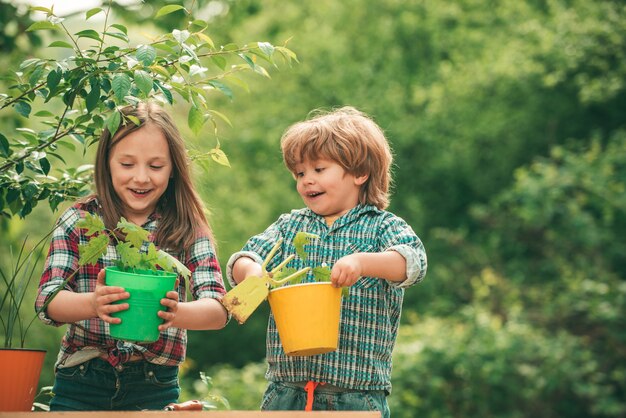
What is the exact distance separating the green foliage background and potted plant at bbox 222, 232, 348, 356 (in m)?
3.78

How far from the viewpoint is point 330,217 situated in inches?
104

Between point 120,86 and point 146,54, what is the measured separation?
0.11 m

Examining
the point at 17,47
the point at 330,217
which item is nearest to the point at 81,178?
the point at 330,217

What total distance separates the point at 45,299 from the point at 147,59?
0.71m

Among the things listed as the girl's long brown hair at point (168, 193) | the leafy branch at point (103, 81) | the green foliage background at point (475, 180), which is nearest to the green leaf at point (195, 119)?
the leafy branch at point (103, 81)

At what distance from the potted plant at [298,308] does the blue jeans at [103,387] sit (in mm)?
474

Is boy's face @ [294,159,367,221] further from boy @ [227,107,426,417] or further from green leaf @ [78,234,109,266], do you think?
green leaf @ [78,234,109,266]

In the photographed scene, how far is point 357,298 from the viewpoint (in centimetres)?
251

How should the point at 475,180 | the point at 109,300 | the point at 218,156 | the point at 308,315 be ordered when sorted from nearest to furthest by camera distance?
the point at 109,300 → the point at 308,315 → the point at 218,156 → the point at 475,180

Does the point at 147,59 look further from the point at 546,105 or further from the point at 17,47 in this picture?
the point at 546,105

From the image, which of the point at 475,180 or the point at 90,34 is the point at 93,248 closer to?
the point at 90,34

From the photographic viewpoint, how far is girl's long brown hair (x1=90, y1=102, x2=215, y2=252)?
101 inches

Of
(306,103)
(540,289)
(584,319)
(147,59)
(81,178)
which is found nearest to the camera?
(147,59)

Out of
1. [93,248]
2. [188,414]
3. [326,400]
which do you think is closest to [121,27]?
[93,248]
